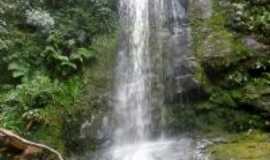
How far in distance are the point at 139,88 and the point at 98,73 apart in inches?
40.6

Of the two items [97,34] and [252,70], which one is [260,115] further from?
[97,34]

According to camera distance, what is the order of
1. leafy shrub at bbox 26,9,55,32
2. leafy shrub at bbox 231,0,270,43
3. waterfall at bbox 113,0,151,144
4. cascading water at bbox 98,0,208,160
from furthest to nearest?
leafy shrub at bbox 26,9,55,32, waterfall at bbox 113,0,151,144, leafy shrub at bbox 231,0,270,43, cascading water at bbox 98,0,208,160

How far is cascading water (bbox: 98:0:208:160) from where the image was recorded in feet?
24.7

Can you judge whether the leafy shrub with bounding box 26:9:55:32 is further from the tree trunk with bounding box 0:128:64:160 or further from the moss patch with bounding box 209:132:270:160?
the moss patch with bounding box 209:132:270:160

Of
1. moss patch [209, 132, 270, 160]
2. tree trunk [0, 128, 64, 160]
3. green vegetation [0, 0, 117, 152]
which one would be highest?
green vegetation [0, 0, 117, 152]

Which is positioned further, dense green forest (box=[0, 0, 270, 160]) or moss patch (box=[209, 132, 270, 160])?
dense green forest (box=[0, 0, 270, 160])

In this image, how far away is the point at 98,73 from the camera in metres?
9.02

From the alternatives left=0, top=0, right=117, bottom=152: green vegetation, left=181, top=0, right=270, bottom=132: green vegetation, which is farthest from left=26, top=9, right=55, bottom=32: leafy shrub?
left=181, top=0, right=270, bottom=132: green vegetation

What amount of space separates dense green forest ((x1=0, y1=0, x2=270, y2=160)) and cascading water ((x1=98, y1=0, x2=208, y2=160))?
350 mm

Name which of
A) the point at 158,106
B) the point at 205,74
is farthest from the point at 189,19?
the point at 158,106

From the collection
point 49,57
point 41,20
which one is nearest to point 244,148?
point 49,57

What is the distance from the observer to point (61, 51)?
29.9 feet

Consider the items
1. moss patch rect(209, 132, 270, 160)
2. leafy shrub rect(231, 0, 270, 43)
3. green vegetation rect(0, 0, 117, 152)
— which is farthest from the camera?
leafy shrub rect(231, 0, 270, 43)

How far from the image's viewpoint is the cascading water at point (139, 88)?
7.53 m
